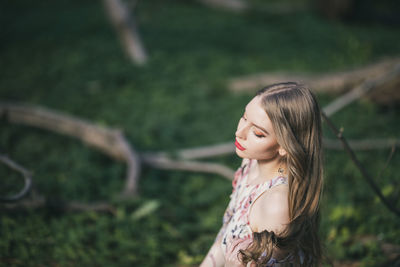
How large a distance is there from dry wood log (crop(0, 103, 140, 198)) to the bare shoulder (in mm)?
1936

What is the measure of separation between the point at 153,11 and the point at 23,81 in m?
5.62

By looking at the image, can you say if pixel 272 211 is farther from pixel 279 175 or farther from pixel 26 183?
pixel 26 183

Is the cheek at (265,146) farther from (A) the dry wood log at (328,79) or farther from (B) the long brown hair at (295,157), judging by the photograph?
(A) the dry wood log at (328,79)

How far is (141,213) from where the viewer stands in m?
2.88

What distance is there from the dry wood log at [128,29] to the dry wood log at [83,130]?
264cm

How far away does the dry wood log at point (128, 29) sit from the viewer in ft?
20.6

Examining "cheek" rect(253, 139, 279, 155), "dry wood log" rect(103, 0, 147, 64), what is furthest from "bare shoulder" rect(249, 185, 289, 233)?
"dry wood log" rect(103, 0, 147, 64)

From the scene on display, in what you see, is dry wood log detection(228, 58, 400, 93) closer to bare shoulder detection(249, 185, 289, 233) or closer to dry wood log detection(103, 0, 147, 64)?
dry wood log detection(103, 0, 147, 64)

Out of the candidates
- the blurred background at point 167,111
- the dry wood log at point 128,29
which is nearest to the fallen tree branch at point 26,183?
the blurred background at point 167,111

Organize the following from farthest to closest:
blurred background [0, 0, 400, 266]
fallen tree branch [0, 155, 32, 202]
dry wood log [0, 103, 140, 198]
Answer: dry wood log [0, 103, 140, 198] → blurred background [0, 0, 400, 266] → fallen tree branch [0, 155, 32, 202]

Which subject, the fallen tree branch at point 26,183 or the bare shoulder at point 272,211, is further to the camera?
the fallen tree branch at point 26,183

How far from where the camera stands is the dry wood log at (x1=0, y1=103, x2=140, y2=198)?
345 cm

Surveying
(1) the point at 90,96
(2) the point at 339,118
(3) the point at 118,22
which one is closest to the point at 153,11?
(3) the point at 118,22

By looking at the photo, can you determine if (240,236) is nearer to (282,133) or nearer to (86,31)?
(282,133)
